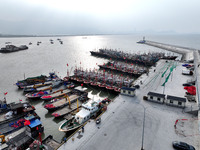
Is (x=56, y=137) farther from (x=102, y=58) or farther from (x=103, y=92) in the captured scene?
(x=102, y=58)

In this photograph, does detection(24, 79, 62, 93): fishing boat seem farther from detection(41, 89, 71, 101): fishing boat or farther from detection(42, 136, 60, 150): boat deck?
detection(42, 136, 60, 150): boat deck

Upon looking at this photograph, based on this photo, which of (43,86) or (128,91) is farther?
(43,86)

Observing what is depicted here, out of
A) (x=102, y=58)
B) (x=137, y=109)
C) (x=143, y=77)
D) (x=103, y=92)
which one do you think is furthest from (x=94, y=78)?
(x=102, y=58)

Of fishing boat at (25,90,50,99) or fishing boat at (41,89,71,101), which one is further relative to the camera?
fishing boat at (25,90,50,99)

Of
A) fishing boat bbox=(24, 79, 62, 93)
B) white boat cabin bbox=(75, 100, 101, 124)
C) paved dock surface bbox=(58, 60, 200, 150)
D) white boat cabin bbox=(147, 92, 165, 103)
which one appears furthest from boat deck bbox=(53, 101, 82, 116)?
white boat cabin bbox=(147, 92, 165, 103)

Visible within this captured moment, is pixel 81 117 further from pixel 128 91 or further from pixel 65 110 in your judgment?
pixel 128 91

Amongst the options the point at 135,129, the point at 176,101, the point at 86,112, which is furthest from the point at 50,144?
the point at 176,101
